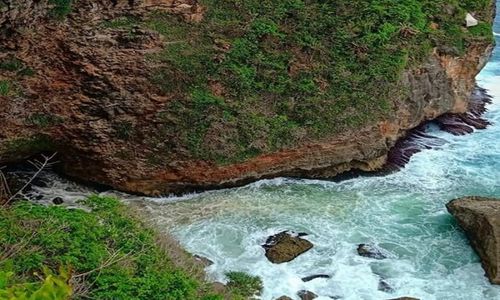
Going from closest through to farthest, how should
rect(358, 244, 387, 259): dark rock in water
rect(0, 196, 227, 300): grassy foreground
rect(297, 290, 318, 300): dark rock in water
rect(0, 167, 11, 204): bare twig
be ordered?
rect(0, 196, 227, 300): grassy foreground, rect(0, 167, 11, 204): bare twig, rect(297, 290, 318, 300): dark rock in water, rect(358, 244, 387, 259): dark rock in water

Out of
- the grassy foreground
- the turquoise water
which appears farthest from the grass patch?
the grassy foreground

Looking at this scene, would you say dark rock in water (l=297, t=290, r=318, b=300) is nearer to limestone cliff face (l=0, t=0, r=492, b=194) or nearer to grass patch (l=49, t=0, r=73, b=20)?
limestone cliff face (l=0, t=0, r=492, b=194)

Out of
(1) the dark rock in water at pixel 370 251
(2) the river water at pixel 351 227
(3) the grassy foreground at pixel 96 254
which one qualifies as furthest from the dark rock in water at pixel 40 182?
(1) the dark rock in water at pixel 370 251

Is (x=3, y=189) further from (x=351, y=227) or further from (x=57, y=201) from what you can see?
(x=351, y=227)

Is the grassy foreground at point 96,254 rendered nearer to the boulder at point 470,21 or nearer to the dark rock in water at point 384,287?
the dark rock in water at point 384,287

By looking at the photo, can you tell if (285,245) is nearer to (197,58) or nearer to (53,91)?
(197,58)

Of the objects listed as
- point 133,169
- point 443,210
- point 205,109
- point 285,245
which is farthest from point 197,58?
point 443,210

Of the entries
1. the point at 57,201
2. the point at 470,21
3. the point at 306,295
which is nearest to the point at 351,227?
the point at 306,295
